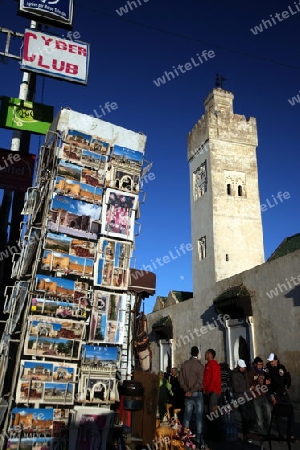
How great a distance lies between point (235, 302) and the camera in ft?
57.0

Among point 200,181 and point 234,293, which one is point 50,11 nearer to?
point 234,293

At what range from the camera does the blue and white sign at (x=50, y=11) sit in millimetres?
10828

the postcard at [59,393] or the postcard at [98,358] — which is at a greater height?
the postcard at [98,358]

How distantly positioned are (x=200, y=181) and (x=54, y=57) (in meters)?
19.9

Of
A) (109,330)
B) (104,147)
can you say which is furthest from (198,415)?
(104,147)

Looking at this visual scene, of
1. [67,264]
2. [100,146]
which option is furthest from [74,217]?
[100,146]

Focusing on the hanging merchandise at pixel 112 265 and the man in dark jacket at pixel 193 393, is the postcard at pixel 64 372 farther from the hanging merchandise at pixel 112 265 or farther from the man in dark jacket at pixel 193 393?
the man in dark jacket at pixel 193 393

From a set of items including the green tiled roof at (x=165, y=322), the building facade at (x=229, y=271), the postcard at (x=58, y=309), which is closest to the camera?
the postcard at (x=58, y=309)

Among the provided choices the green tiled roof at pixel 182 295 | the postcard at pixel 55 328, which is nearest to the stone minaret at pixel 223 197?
the green tiled roof at pixel 182 295

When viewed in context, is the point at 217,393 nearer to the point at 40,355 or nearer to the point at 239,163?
the point at 40,355

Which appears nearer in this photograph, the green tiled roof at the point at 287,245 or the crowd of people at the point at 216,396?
the crowd of people at the point at 216,396

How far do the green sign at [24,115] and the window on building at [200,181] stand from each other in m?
19.0

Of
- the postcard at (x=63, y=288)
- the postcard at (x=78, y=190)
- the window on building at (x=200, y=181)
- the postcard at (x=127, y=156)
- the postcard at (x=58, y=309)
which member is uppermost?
the window on building at (x=200, y=181)

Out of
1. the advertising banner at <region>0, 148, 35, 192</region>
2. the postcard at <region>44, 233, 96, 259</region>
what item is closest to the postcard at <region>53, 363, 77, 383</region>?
the postcard at <region>44, 233, 96, 259</region>
